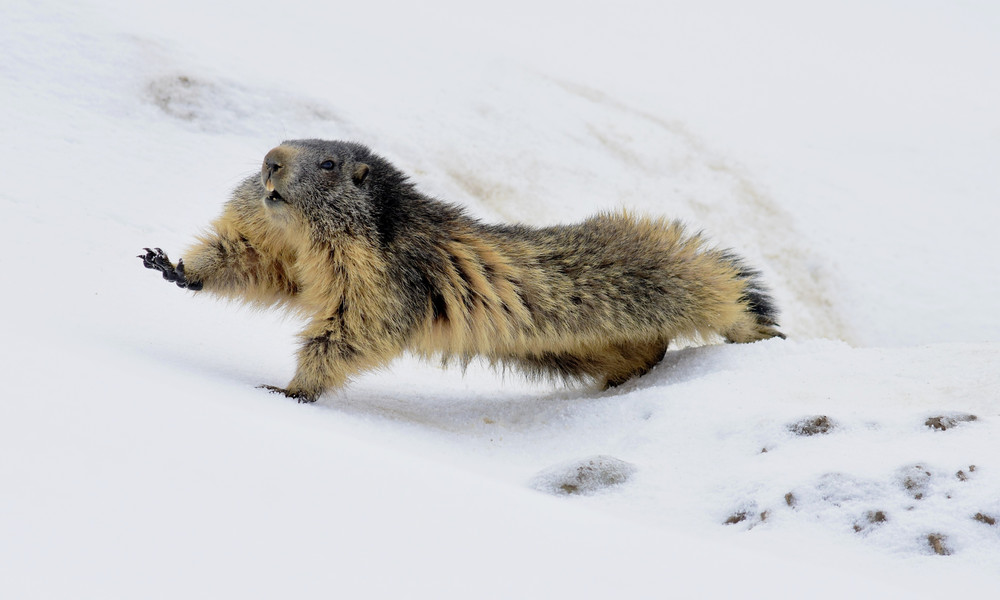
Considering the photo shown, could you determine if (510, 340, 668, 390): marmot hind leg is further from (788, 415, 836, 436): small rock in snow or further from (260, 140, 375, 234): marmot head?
(788, 415, 836, 436): small rock in snow

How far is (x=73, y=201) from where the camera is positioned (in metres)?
7.97

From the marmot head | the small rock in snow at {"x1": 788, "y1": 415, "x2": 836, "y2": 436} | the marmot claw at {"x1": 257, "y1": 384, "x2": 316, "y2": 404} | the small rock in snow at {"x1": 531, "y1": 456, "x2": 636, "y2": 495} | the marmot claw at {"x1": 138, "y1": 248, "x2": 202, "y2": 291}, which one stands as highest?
the small rock in snow at {"x1": 788, "y1": 415, "x2": 836, "y2": 436}

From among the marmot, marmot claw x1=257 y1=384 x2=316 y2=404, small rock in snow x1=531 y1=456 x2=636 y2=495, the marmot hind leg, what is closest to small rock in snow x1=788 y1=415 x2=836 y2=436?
small rock in snow x1=531 y1=456 x2=636 y2=495

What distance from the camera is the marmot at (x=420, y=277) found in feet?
19.7

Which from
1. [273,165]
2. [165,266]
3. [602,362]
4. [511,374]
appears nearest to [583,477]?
[602,362]

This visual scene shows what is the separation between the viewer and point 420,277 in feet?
20.4

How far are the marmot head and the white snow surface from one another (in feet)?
3.87

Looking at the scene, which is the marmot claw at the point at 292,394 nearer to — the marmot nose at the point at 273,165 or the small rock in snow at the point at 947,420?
the marmot nose at the point at 273,165

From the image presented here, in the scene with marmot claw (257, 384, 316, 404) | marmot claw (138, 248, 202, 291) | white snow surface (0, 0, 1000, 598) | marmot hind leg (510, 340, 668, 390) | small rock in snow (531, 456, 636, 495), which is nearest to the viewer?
white snow surface (0, 0, 1000, 598)

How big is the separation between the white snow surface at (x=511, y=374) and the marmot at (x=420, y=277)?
405 millimetres

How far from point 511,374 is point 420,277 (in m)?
1.45

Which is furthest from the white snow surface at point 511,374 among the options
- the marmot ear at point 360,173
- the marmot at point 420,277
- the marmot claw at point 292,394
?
the marmot ear at point 360,173

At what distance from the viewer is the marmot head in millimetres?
6086

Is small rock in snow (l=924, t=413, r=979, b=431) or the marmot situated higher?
small rock in snow (l=924, t=413, r=979, b=431)
